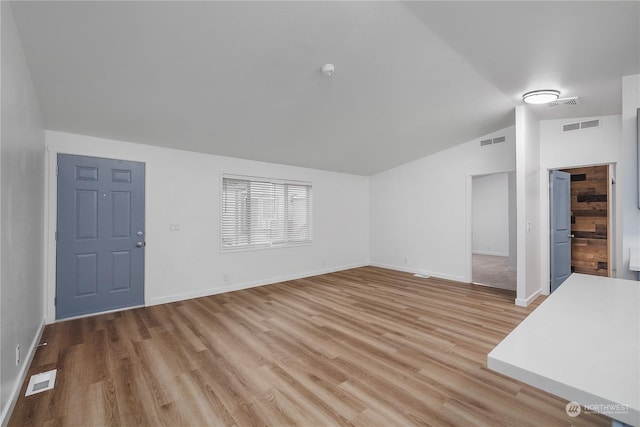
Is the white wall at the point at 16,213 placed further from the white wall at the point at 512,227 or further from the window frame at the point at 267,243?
the white wall at the point at 512,227

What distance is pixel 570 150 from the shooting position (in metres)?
4.37

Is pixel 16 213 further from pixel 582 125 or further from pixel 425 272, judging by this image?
pixel 582 125

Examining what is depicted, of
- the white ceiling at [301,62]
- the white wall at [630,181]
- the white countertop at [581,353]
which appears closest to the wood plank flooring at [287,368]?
the white countertop at [581,353]

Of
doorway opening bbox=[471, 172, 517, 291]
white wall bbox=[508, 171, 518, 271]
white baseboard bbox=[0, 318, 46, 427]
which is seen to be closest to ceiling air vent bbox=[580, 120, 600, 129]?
white wall bbox=[508, 171, 518, 271]

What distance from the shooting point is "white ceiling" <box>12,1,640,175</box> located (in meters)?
2.13

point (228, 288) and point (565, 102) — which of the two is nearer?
point (565, 102)

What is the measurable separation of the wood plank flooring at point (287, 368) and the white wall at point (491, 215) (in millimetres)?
6038

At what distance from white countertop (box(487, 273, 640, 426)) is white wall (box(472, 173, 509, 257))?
8.66 m

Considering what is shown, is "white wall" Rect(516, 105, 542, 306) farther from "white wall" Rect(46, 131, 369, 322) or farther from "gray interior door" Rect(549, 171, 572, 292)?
"white wall" Rect(46, 131, 369, 322)

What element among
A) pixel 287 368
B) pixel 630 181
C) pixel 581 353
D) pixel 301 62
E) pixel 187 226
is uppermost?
pixel 301 62

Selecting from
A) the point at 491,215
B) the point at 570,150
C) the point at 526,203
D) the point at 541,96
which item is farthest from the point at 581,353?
the point at 491,215

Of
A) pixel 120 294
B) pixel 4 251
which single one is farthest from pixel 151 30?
pixel 120 294

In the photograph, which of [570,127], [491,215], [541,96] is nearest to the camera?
[541,96]

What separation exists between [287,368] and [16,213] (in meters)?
2.40
